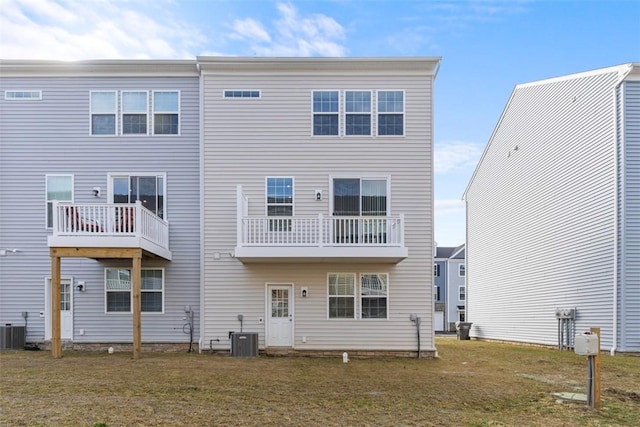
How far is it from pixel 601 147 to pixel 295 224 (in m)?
9.82

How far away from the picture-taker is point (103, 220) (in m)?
12.5

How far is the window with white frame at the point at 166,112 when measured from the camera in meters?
14.3

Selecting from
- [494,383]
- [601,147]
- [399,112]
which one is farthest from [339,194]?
[601,147]

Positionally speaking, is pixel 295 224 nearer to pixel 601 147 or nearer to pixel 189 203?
pixel 189 203

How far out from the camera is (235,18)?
13.5 meters

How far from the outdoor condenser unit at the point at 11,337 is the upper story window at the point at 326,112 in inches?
404

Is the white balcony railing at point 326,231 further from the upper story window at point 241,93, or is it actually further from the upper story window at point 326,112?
the upper story window at point 241,93

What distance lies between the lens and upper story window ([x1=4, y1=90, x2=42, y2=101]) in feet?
46.6

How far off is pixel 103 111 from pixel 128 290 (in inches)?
213

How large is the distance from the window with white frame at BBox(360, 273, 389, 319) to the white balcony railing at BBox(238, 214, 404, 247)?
130 cm

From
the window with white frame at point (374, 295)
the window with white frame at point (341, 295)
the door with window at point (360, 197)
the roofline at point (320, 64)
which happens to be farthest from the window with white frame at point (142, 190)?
the window with white frame at point (374, 295)

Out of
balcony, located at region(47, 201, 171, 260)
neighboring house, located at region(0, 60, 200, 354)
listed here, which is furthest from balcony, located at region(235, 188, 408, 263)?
balcony, located at region(47, 201, 171, 260)

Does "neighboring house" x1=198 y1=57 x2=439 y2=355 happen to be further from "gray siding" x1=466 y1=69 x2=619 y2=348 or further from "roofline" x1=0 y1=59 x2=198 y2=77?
"gray siding" x1=466 y1=69 x2=619 y2=348

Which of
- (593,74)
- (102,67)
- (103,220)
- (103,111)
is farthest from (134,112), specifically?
(593,74)
